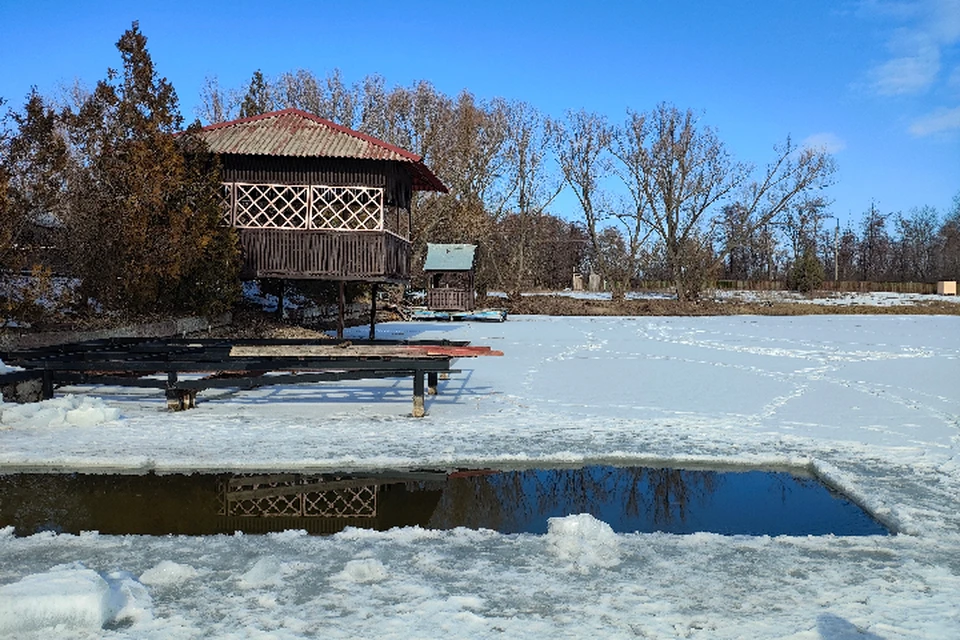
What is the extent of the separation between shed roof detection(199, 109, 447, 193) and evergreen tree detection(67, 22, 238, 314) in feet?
3.86

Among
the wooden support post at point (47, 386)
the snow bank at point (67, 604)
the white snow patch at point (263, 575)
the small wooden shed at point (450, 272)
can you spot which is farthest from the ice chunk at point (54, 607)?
the small wooden shed at point (450, 272)

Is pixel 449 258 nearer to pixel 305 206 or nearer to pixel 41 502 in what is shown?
pixel 305 206

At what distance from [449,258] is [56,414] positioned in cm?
2993

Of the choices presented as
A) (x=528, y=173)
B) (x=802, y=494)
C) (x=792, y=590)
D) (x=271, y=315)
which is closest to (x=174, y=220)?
(x=271, y=315)

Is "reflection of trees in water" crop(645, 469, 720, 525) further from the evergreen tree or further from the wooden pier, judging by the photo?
the evergreen tree

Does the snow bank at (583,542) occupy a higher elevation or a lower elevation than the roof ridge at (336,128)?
lower

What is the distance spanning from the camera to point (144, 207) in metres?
18.1

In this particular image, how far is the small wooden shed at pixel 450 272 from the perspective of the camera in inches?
1475

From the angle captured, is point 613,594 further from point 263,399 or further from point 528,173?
point 528,173

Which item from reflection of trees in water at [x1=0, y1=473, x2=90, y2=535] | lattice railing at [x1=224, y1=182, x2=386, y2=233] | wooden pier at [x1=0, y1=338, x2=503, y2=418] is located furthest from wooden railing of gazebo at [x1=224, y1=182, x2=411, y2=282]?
reflection of trees in water at [x1=0, y1=473, x2=90, y2=535]

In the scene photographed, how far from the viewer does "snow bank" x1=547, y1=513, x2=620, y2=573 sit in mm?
4574

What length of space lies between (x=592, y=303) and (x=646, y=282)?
25.6 meters

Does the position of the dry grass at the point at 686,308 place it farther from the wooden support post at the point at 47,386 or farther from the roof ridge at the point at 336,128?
the wooden support post at the point at 47,386

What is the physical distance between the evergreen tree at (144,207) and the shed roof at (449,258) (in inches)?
719
